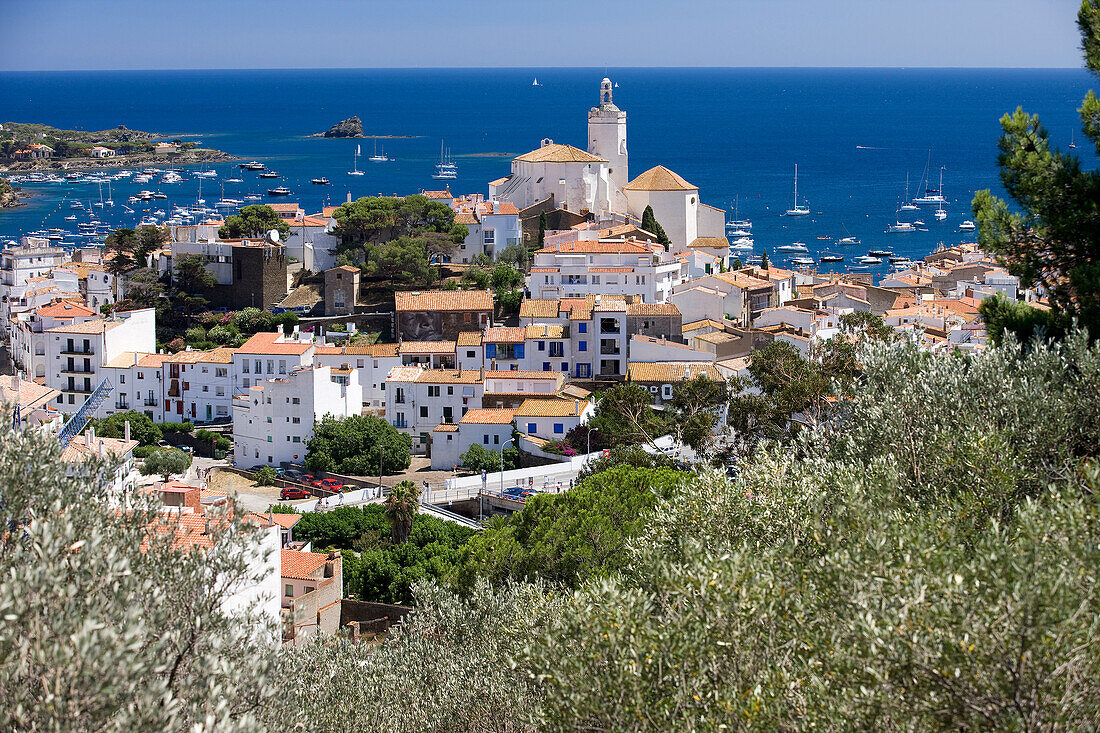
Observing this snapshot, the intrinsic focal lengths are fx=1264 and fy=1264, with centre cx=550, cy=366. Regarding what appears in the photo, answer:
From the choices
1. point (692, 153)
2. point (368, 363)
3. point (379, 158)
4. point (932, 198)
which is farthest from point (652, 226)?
point (692, 153)

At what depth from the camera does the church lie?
4516cm

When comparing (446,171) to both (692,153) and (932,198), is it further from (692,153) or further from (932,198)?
(932,198)

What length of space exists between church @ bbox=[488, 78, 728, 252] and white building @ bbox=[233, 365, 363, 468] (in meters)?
15.4

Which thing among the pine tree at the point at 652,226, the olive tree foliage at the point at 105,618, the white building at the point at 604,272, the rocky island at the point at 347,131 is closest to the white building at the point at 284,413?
the white building at the point at 604,272

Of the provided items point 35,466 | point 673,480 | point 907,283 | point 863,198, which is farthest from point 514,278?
point 863,198

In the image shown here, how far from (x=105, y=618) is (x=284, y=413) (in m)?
26.1

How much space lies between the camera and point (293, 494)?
29.7 m

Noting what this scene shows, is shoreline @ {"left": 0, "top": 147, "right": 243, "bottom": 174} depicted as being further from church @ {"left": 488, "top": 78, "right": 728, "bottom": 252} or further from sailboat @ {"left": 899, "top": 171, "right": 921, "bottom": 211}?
church @ {"left": 488, "top": 78, "right": 728, "bottom": 252}

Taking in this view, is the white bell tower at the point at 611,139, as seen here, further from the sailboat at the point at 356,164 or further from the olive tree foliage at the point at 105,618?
the sailboat at the point at 356,164

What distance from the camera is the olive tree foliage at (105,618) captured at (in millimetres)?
5727

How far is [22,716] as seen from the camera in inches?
221

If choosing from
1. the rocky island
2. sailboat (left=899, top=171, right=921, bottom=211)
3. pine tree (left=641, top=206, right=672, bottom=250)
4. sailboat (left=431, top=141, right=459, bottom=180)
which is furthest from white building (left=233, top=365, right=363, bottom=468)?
the rocky island

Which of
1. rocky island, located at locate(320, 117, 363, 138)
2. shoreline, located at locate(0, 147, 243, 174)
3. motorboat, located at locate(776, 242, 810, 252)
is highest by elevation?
rocky island, located at locate(320, 117, 363, 138)

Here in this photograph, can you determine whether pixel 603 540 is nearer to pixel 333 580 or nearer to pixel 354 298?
pixel 333 580
